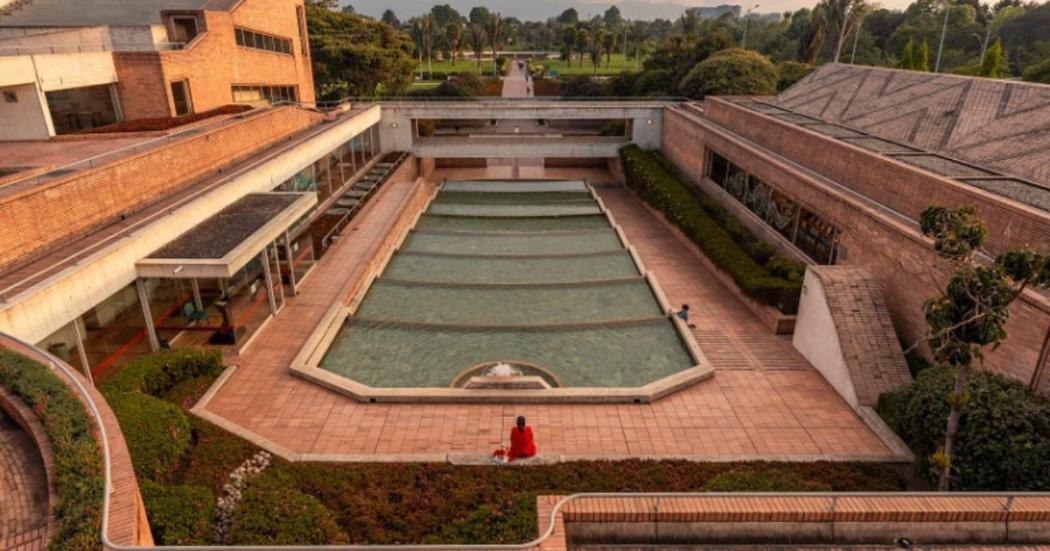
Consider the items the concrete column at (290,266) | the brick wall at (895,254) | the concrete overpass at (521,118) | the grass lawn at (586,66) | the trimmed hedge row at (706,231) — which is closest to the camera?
the brick wall at (895,254)

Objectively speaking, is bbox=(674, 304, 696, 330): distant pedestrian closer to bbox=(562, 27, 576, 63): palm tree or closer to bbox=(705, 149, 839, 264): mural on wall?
bbox=(705, 149, 839, 264): mural on wall

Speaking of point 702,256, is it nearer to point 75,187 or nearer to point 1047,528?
point 1047,528

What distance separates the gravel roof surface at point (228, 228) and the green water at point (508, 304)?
163 inches

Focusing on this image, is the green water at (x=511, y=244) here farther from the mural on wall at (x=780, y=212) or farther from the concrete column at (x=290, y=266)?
the concrete column at (x=290, y=266)

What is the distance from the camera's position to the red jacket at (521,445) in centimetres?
1147

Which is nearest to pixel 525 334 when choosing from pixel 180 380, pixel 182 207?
pixel 180 380

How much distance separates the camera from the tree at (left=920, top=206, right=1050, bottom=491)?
9258 millimetres

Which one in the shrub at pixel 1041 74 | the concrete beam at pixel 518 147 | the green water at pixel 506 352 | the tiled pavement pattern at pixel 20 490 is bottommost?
the green water at pixel 506 352

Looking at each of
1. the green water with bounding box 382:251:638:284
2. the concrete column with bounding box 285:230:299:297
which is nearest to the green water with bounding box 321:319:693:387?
the concrete column with bounding box 285:230:299:297

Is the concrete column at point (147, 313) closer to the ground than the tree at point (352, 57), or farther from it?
closer to the ground

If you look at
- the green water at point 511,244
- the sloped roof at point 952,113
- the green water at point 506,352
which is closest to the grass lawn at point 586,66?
the sloped roof at point 952,113

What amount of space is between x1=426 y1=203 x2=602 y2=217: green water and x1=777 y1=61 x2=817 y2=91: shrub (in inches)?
820

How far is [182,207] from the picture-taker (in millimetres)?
16375

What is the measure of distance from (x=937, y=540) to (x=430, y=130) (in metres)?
41.3
